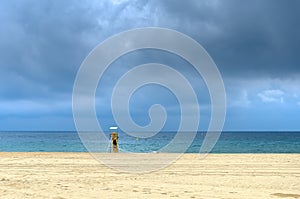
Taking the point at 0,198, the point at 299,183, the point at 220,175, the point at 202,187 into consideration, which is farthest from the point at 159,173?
the point at 0,198

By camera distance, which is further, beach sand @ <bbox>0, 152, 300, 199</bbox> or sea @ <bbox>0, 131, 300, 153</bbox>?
sea @ <bbox>0, 131, 300, 153</bbox>

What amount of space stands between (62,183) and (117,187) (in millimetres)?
1860

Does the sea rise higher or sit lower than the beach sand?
higher

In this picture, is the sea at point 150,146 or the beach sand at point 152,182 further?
the sea at point 150,146

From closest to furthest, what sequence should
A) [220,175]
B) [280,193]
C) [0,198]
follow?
1. [0,198]
2. [280,193]
3. [220,175]

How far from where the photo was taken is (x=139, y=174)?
1588cm

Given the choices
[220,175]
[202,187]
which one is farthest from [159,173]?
[202,187]

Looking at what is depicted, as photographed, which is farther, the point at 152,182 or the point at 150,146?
the point at 150,146

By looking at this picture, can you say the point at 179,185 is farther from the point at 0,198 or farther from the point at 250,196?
the point at 0,198

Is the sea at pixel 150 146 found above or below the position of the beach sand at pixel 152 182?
above

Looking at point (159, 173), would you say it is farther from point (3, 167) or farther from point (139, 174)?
point (3, 167)

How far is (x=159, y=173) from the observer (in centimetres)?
1619

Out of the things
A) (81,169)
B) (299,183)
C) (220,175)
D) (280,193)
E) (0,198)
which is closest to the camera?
(0,198)

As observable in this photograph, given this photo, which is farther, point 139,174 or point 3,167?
point 3,167
